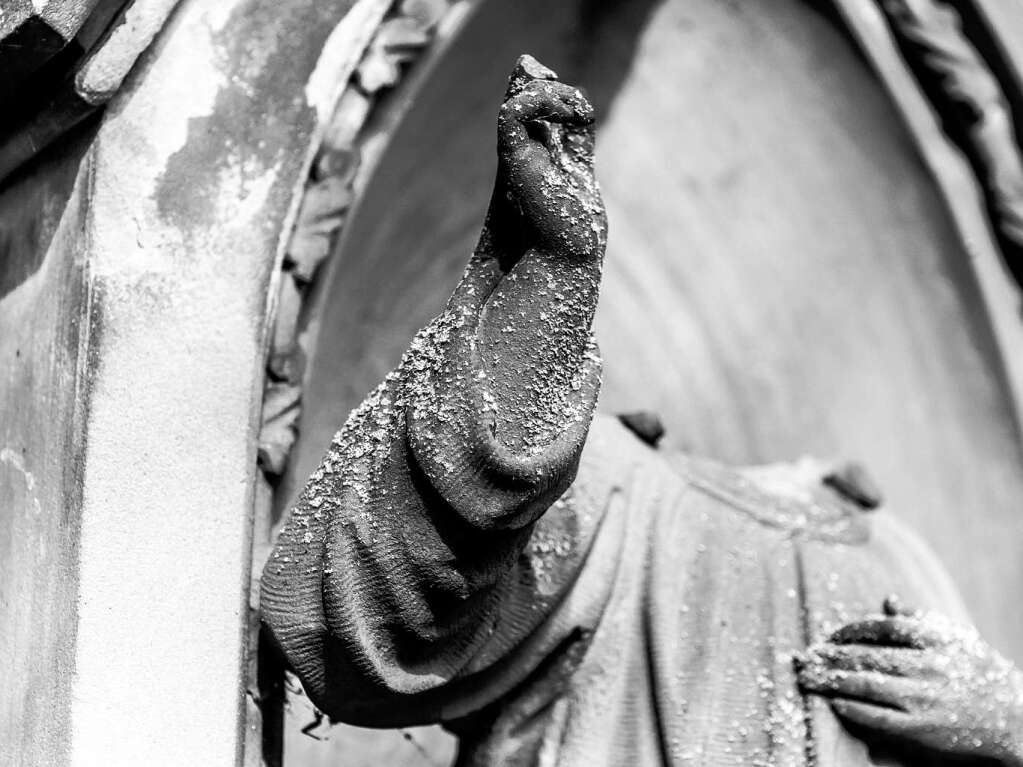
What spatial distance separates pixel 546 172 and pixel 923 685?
508 millimetres

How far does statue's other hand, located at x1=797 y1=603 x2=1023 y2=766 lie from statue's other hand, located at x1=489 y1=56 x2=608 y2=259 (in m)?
0.41

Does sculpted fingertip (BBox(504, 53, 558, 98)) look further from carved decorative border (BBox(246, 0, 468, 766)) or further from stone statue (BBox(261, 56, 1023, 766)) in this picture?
carved decorative border (BBox(246, 0, 468, 766))

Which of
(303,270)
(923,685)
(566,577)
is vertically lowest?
(923,685)

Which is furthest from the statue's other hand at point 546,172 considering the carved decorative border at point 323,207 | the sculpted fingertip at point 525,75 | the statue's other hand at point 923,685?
the statue's other hand at point 923,685

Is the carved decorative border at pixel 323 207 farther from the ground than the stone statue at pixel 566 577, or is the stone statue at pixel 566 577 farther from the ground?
the carved decorative border at pixel 323 207

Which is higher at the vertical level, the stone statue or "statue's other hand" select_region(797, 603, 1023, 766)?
the stone statue

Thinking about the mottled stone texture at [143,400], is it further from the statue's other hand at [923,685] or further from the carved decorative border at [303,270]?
the statue's other hand at [923,685]

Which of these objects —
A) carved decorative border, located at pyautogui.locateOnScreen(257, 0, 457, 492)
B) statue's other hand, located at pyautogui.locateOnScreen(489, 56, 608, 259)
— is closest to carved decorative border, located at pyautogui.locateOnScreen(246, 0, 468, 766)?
carved decorative border, located at pyautogui.locateOnScreen(257, 0, 457, 492)

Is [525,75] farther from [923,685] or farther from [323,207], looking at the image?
[923,685]

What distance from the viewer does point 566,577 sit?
3.86 ft

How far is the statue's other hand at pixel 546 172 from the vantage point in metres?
1.02

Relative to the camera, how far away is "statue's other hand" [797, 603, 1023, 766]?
1.18m

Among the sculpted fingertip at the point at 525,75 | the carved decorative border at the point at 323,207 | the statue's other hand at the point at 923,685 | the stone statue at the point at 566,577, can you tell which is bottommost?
the statue's other hand at the point at 923,685

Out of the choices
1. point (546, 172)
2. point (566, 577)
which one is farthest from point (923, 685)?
point (546, 172)
